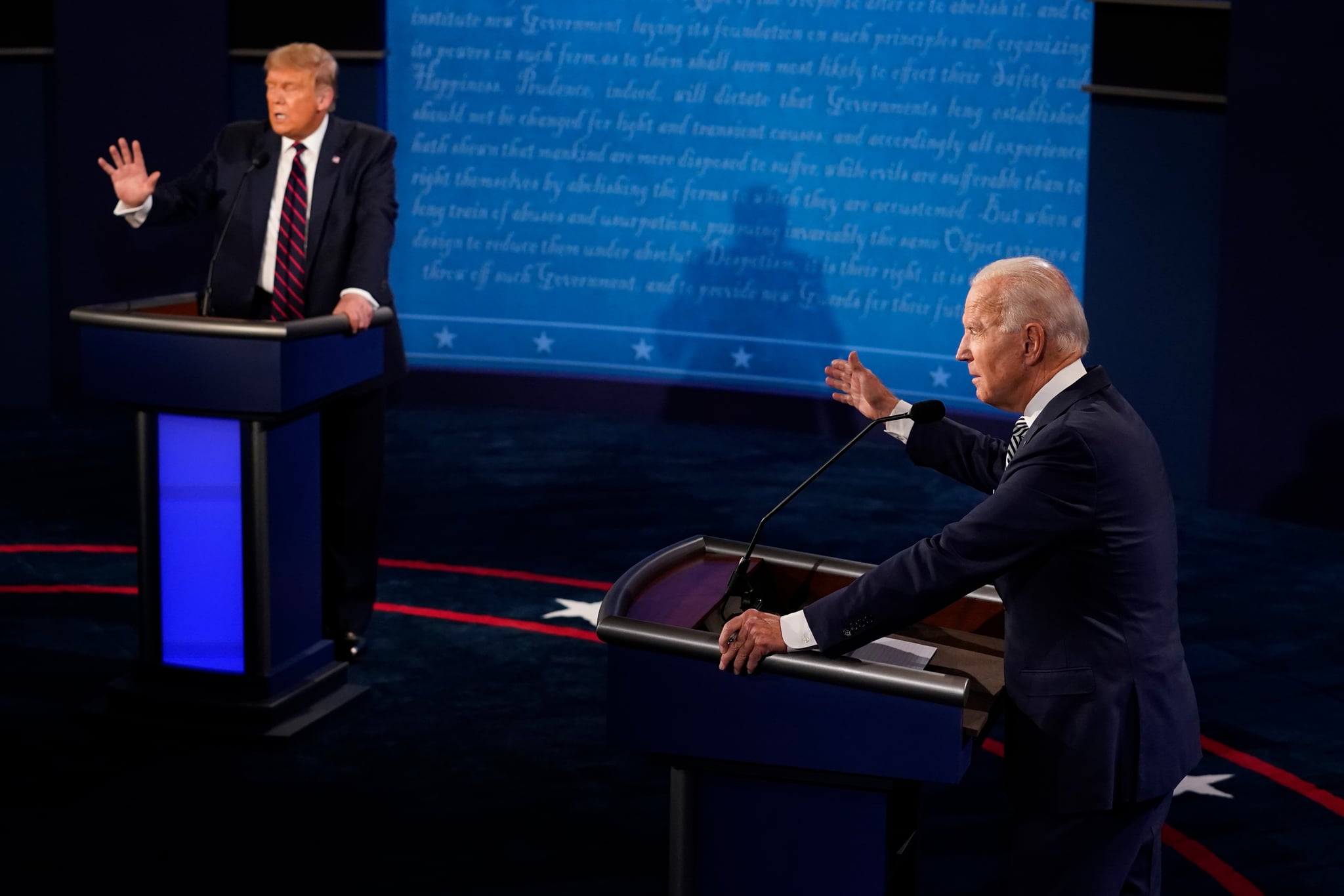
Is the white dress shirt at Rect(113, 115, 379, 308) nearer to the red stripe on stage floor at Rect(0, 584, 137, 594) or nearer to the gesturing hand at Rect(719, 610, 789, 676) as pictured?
the red stripe on stage floor at Rect(0, 584, 137, 594)

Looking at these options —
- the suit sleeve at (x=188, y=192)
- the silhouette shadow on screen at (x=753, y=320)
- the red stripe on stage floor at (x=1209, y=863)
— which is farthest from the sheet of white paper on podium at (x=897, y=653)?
the silhouette shadow on screen at (x=753, y=320)

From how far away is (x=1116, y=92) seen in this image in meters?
7.18

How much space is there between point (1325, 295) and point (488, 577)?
341cm

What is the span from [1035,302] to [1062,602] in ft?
1.41

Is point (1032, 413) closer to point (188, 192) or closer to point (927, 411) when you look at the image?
point (927, 411)

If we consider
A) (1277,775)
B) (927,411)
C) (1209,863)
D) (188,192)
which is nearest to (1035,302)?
(927,411)

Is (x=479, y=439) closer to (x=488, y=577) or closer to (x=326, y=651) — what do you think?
(x=488, y=577)

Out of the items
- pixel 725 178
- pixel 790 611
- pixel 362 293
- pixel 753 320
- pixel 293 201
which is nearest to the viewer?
pixel 790 611

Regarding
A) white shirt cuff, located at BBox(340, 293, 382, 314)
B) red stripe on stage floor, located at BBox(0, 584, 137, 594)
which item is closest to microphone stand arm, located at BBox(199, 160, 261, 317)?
white shirt cuff, located at BBox(340, 293, 382, 314)

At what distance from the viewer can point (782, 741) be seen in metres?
2.42

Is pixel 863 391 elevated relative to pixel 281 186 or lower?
lower

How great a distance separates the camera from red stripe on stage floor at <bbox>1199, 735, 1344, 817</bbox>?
4.15 m

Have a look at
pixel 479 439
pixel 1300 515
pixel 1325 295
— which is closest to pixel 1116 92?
pixel 1325 295

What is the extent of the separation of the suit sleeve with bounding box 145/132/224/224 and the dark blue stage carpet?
1294 millimetres
